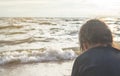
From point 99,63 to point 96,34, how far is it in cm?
26

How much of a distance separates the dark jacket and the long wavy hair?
3.4 inches

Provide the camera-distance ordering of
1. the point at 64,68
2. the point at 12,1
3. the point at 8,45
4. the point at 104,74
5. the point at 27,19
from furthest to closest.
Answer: the point at 27,19 < the point at 12,1 < the point at 8,45 < the point at 64,68 < the point at 104,74

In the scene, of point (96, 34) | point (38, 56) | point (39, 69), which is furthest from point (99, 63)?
point (38, 56)

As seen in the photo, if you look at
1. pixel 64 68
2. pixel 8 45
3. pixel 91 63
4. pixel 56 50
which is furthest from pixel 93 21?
pixel 8 45

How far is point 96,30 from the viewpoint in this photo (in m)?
2.88

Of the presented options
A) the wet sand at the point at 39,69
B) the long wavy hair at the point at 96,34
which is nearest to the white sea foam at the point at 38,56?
the wet sand at the point at 39,69

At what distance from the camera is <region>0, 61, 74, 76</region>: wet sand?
8242mm

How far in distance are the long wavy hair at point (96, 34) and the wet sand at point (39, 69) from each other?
516 centimetres

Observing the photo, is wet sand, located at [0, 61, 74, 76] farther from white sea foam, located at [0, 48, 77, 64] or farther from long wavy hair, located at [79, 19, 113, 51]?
long wavy hair, located at [79, 19, 113, 51]

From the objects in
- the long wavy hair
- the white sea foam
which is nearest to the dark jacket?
the long wavy hair

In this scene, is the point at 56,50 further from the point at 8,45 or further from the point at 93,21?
the point at 93,21

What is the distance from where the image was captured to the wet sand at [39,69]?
8.24 m

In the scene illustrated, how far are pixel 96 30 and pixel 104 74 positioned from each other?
1.24 ft

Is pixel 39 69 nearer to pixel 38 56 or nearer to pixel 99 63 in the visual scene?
pixel 38 56
